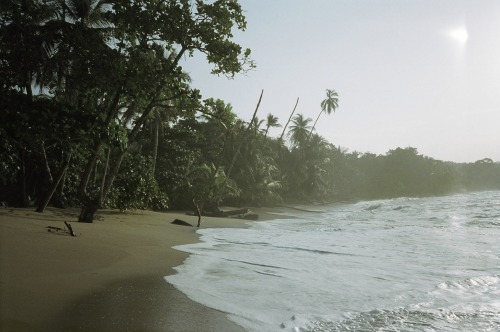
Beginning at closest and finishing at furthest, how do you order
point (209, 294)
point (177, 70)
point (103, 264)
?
point (209, 294) → point (103, 264) → point (177, 70)

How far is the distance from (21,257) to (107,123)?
4609 millimetres

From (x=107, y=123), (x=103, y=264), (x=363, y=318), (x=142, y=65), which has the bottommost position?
(x=363, y=318)

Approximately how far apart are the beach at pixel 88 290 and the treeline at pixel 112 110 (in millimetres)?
3031

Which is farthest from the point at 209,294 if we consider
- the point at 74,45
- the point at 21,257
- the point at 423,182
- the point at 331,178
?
the point at 423,182

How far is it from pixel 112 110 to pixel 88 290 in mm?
7332

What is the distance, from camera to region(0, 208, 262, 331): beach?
11.6 ft

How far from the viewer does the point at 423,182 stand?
6775 cm

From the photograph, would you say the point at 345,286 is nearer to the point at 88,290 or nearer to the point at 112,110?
the point at 88,290

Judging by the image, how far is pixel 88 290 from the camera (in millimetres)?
4500

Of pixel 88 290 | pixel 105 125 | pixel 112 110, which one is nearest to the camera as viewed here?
pixel 88 290

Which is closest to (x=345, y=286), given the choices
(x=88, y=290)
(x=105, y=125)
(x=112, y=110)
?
(x=88, y=290)

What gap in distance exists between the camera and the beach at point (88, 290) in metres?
3.54

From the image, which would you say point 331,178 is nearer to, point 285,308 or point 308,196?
point 308,196

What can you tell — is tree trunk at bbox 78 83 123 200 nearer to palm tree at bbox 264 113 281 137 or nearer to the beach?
the beach
